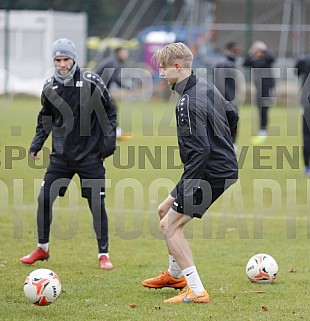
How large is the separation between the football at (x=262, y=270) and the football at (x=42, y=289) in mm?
1848

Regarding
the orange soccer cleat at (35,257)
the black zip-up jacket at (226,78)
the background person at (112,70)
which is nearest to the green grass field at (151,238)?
the orange soccer cleat at (35,257)

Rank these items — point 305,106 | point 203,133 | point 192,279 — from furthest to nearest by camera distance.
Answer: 1. point 305,106
2. point 192,279
3. point 203,133

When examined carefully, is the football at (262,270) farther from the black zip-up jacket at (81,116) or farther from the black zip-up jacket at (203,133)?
the black zip-up jacket at (81,116)

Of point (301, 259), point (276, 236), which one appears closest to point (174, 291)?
point (301, 259)

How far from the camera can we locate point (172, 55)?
21.4ft

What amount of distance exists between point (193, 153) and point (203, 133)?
0.57 ft

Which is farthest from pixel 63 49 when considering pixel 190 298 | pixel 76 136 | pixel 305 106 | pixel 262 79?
pixel 262 79

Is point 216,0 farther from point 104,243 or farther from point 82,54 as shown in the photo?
point 104,243

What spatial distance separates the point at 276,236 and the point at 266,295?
2881 millimetres

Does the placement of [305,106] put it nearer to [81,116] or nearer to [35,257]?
[81,116]

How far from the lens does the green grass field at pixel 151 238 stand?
649 centimetres

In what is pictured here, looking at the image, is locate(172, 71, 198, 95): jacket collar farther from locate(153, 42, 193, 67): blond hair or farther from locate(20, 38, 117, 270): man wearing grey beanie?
locate(20, 38, 117, 270): man wearing grey beanie

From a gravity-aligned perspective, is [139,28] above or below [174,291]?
above

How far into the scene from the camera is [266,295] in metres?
6.95
